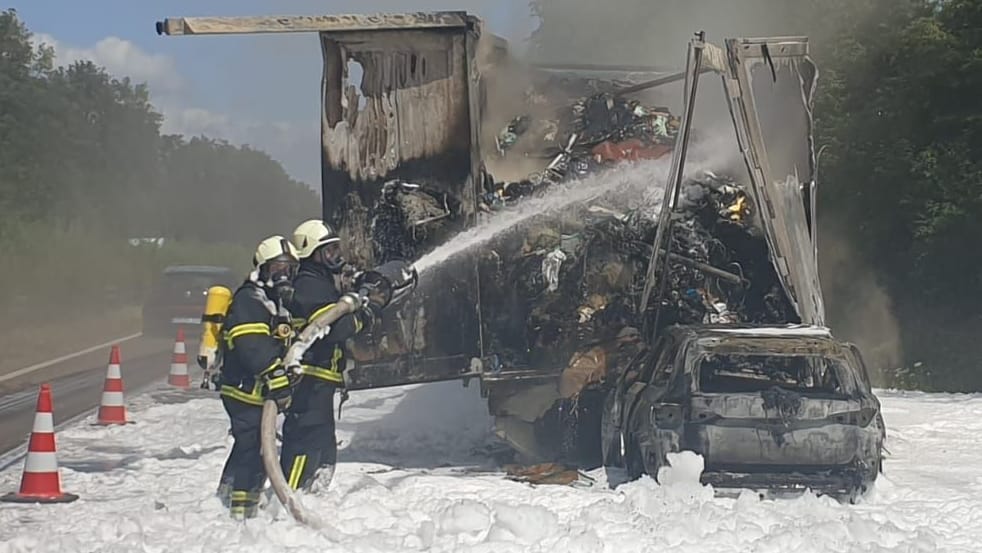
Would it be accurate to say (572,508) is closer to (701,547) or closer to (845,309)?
(701,547)

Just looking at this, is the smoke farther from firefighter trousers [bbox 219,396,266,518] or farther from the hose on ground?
firefighter trousers [bbox 219,396,266,518]

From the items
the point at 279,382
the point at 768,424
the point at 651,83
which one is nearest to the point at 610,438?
the point at 768,424

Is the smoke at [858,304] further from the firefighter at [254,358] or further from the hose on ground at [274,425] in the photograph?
the firefighter at [254,358]

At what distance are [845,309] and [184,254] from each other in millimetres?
31439

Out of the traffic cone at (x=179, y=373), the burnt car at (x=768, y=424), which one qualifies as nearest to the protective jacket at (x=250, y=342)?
the burnt car at (x=768, y=424)

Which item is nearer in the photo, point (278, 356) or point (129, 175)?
point (278, 356)

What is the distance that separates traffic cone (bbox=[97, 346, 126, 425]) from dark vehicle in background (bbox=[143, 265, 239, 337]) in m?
13.7

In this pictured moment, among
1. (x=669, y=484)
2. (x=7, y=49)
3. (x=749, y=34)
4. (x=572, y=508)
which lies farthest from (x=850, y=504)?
(x=7, y=49)

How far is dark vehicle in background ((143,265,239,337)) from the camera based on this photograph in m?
26.2

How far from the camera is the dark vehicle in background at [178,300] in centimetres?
2625

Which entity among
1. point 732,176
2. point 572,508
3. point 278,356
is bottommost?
point 572,508

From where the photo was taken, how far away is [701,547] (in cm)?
694

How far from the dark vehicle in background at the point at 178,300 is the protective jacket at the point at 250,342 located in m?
18.7

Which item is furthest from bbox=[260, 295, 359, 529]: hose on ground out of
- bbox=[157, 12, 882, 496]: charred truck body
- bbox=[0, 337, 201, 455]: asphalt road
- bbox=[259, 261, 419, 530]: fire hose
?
bbox=[0, 337, 201, 455]: asphalt road
